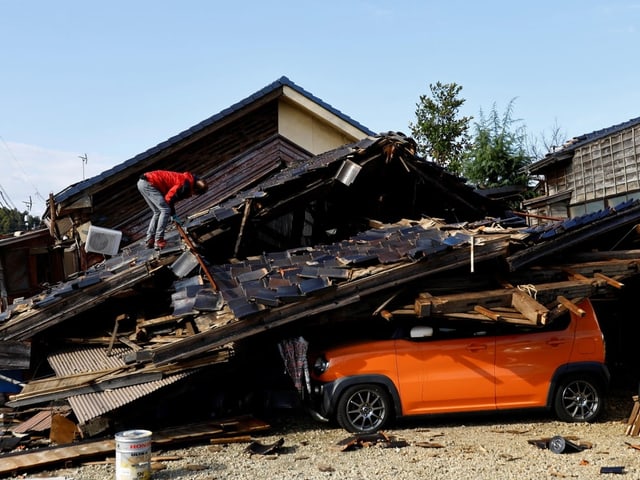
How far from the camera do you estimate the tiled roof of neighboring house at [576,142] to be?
1633 cm

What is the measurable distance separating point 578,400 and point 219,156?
407 inches

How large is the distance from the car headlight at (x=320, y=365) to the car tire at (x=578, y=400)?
3.34 m

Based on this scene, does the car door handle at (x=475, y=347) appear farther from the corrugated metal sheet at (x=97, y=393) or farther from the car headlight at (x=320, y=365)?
the corrugated metal sheet at (x=97, y=393)

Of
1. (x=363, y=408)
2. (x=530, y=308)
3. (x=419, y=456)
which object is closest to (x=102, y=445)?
(x=363, y=408)

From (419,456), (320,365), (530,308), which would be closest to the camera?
(419,456)

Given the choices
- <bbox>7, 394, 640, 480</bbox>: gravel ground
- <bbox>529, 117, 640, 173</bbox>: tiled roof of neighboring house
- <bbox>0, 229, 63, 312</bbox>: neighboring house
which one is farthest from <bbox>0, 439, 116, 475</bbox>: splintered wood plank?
<bbox>529, 117, 640, 173</bbox>: tiled roof of neighboring house

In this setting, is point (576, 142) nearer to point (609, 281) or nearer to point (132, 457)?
point (609, 281)

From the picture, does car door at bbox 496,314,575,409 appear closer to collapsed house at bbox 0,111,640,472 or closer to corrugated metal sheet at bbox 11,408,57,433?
collapsed house at bbox 0,111,640,472

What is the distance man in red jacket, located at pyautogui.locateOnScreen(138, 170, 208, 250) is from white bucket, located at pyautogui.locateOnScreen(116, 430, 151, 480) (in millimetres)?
4727

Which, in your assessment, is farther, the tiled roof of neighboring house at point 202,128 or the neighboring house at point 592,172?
the neighboring house at point 592,172

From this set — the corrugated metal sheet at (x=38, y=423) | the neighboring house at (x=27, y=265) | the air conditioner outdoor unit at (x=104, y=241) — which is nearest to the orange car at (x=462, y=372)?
the corrugated metal sheet at (x=38, y=423)

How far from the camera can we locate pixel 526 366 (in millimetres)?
8328

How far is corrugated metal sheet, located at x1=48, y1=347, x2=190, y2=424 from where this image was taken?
7836 mm

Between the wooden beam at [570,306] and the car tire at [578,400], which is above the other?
the wooden beam at [570,306]
